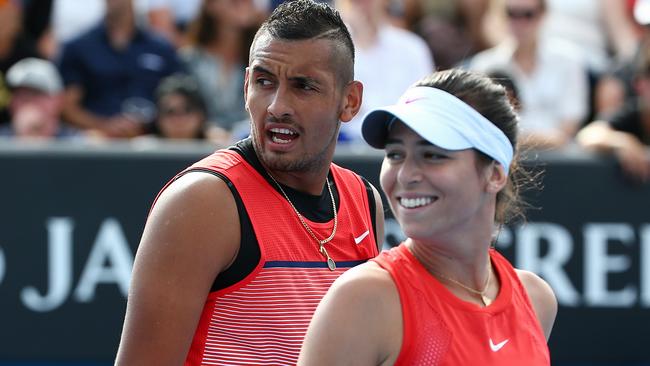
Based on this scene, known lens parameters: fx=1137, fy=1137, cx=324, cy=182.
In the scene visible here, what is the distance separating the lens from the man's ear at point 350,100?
112 inches

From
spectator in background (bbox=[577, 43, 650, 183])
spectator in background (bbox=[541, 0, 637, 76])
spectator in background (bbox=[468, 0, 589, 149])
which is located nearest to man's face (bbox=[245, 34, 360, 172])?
spectator in background (bbox=[577, 43, 650, 183])

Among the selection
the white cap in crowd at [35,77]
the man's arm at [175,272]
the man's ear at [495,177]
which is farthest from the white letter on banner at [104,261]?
the man's ear at [495,177]

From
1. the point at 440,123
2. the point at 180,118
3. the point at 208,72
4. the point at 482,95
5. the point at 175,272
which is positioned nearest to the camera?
the point at 440,123

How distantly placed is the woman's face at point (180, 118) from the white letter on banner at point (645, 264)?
256 centimetres

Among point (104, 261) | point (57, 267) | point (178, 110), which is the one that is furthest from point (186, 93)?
point (57, 267)

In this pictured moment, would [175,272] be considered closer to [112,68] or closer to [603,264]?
[603,264]

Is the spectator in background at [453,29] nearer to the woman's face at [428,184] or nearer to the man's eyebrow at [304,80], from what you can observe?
the man's eyebrow at [304,80]

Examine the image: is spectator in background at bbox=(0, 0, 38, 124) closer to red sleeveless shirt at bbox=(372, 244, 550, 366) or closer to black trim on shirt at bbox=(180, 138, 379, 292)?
black trim on shirt at bbox=(180, 138, 379, 292)

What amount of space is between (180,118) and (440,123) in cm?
446

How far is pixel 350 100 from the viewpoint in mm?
2871

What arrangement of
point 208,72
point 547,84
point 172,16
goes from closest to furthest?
point 547,84, point 208,72, point 172,16

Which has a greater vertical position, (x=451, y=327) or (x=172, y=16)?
(x=172, y=16)

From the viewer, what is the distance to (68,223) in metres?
5.75

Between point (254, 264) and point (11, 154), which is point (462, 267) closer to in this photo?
point (254, 264)
